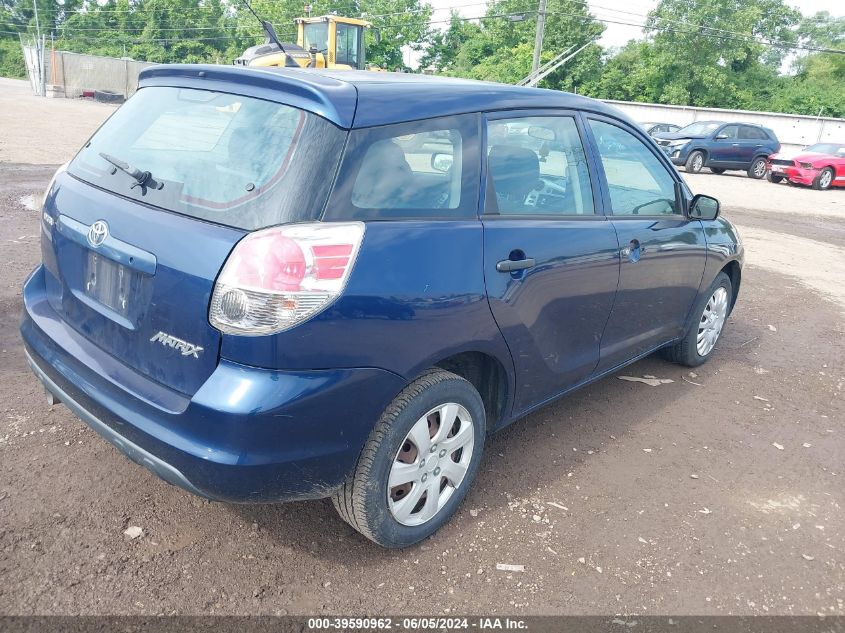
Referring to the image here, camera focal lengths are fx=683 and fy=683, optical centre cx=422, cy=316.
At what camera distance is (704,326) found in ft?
15.9

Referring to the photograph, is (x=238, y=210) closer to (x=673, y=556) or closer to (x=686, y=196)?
(x=673, y=556)

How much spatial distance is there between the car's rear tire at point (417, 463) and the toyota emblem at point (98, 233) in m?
1.22

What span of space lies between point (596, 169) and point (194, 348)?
7.33 feet

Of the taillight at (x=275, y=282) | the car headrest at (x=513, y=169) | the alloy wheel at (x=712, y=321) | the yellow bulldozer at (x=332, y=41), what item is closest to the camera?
the taillight at (x=275, y=282)

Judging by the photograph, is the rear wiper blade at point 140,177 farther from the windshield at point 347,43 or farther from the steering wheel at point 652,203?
the windshield at point 347,43

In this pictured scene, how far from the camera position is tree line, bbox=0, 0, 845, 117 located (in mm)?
46000

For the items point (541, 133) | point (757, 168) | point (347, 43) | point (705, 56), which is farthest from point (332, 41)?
point (705, 56)

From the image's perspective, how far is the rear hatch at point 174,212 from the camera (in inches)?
88.3

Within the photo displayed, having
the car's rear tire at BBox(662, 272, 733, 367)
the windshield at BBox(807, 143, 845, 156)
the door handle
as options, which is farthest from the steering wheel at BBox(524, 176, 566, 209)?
the windshield at BBox(807, 143, 845, 156)

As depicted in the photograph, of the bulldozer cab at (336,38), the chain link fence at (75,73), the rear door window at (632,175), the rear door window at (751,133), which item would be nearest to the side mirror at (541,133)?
the rear door window at (632,175)

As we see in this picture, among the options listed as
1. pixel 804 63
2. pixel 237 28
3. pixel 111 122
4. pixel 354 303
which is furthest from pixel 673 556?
pixel 237 28

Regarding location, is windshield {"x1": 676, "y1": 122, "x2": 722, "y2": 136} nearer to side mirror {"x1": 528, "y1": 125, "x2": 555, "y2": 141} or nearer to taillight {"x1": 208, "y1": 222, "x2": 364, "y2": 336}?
side mirror {"x1": 528, "y1": 125, "x2": 555, "y2": 141}

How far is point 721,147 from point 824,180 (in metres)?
3.11

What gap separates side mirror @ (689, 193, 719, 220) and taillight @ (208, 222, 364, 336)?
9.34 ft
